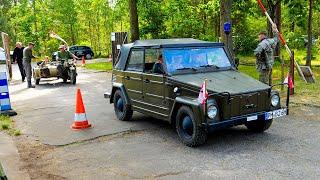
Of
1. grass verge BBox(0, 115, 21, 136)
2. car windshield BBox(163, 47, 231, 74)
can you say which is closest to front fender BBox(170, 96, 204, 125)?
car windshield BBox(163, 47, 231, 74)

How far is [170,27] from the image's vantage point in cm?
3147

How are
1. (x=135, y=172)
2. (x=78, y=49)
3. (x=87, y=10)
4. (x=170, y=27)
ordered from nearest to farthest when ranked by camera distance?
1. (x=135, y=172)
2. (x=170, y=27)
3. (x=78, y=49)
4. (x=87, y=10)

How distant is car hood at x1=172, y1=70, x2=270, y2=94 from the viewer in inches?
290

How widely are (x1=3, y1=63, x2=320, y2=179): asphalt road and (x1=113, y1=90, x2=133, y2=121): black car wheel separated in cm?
18

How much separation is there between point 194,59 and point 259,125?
1.74m

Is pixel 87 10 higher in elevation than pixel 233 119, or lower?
higher

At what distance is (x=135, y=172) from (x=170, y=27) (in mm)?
25830

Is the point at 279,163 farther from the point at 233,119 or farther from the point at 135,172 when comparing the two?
Result: the point at 135,172

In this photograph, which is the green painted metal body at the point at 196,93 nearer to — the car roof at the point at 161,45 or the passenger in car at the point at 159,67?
the passenger in car at the point at 159,67

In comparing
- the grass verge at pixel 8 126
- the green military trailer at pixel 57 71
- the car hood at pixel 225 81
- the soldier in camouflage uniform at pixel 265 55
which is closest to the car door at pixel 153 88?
the car hood at pixel 225 81

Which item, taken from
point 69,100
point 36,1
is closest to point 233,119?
point 69,100

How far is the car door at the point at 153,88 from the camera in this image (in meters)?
8.23

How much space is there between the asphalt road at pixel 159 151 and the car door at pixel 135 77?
23.4 inches

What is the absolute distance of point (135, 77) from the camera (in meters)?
9.17
